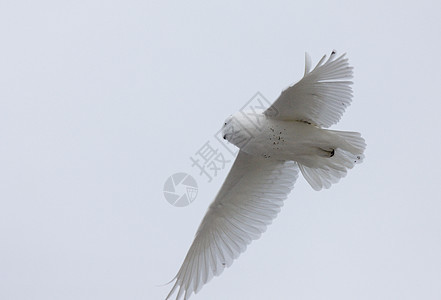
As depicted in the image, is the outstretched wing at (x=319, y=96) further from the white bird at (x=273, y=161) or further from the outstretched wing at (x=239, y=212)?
the outstretched wing at (x=239, y=212)

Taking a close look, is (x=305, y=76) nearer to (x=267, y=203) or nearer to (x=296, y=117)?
(x=296, y=117)

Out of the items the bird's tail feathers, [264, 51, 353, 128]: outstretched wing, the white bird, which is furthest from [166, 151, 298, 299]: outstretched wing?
[264, 51, 353, 128]: outstretched wing

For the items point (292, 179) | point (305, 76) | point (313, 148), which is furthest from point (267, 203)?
point (305, 76)

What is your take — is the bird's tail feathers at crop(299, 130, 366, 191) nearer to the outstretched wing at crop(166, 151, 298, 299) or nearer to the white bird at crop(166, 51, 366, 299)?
the white bird at crop(166, 51, 366, 299)

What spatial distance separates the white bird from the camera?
402 inches

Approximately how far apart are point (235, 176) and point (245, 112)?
109 centimetres

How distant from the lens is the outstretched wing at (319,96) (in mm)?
9961

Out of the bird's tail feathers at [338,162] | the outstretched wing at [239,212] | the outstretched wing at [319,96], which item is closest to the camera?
the outstretched wing at [319,96]

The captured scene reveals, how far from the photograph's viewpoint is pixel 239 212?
36.8ft

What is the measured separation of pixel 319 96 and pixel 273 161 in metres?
1.18

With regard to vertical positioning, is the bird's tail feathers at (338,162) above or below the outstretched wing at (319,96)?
below

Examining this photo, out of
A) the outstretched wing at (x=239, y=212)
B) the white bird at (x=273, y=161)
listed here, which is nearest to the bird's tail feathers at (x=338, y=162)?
the white bird at (x=273, y=161)

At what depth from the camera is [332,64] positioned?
9922mm

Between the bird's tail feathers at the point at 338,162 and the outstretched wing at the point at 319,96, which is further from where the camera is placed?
the bird's tail feathers at the point at 338,162
